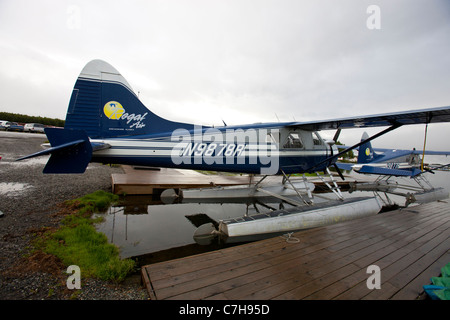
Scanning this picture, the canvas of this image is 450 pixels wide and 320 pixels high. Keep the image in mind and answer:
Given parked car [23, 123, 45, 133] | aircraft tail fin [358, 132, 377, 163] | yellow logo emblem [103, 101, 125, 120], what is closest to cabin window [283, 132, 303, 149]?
yellow logo emblem [103, 101, 125, 120]

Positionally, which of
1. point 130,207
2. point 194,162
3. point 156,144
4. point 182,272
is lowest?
point 130,207

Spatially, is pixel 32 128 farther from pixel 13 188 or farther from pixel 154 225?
pixel 154 225

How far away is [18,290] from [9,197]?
14.3ft

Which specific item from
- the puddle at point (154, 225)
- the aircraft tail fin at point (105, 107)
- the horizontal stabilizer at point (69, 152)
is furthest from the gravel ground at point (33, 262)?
the aircraft tail fin at point (105, 107)

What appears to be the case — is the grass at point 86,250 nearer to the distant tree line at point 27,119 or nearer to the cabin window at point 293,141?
the cabin window at point 293,141

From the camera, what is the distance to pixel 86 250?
2.96 m

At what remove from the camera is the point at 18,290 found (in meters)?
1.98

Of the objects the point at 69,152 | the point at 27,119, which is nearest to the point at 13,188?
the point at 69,152

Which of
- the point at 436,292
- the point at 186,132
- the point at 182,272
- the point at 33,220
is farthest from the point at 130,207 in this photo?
the point at 436,292

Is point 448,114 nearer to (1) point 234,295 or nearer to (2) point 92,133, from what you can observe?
(1) point 234,295

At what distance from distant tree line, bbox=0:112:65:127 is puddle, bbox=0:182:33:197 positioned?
4046 cm

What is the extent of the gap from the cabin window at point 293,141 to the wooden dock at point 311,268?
2638 mm

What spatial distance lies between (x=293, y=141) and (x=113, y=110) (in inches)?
189

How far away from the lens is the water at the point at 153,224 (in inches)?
140
